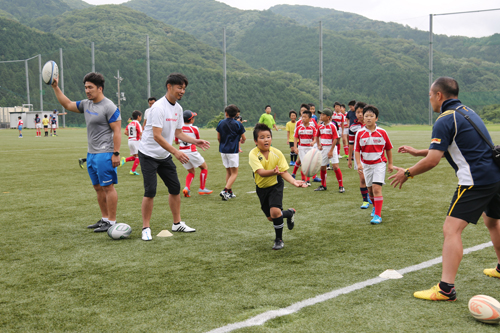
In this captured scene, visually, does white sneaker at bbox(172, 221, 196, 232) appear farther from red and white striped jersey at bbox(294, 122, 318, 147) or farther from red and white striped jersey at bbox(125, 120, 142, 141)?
red and white striped jersey at bbox(125, 120, 142, 141)

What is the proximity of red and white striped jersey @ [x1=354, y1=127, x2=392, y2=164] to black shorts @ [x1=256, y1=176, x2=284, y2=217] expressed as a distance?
2057 millimetres

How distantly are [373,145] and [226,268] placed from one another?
3361 millimetres

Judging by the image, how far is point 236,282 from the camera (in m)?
4.25

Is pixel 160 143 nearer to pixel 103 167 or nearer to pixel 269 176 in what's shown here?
pixel 103 167

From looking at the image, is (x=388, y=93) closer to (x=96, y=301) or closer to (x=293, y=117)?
(x=293, y=117)

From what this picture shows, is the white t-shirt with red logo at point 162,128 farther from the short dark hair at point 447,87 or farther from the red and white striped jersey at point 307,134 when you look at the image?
the red and white striped jersey at point 307,134

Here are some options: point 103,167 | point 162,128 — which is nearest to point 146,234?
point 103,167

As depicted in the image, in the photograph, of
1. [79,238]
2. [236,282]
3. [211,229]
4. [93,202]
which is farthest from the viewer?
[93,202]

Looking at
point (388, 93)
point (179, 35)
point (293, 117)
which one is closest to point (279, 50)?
point (179, 35)

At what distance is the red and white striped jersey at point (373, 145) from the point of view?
6859 mm

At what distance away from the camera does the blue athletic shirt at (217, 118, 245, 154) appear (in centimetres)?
927

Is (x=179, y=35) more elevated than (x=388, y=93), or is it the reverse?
(x=179, y=35)

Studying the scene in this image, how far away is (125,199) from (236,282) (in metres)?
5.24

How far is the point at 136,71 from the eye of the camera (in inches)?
3098
